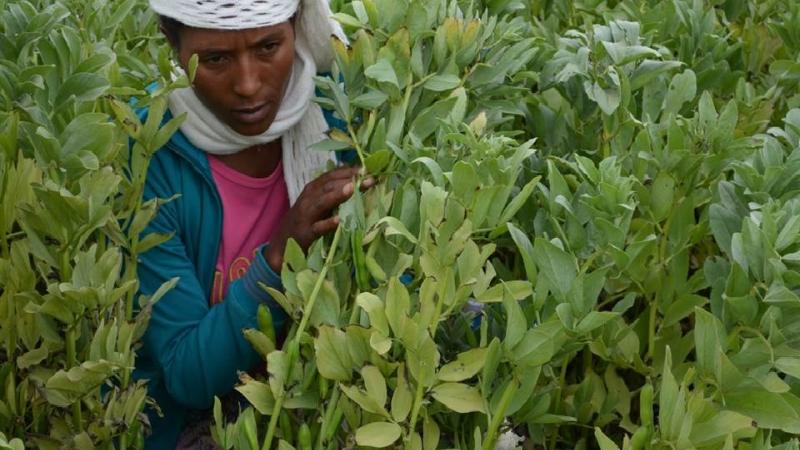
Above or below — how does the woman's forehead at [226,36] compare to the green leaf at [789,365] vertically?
above

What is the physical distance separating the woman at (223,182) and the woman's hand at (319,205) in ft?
0.16

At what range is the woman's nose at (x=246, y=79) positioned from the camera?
6.53 ft

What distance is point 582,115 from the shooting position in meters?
2.08

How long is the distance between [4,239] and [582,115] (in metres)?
0.97

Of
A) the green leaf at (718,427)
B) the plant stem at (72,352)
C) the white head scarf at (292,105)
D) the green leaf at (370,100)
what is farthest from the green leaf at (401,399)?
the white head scarf at (292,105)

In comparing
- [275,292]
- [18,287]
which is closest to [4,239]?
[18,287]

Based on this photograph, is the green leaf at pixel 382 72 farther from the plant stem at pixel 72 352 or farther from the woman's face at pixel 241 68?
the plant stem at pixel 72 352

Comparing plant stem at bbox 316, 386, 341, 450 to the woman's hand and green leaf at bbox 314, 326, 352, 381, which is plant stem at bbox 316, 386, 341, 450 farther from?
the woman's hand

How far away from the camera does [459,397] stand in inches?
54.8

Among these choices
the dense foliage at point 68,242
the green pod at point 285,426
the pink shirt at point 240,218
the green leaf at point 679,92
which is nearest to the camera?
the green pod at point 285,426

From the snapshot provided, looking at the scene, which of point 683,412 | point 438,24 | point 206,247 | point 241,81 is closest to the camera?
point 683,412

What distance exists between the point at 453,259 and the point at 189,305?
796 mm

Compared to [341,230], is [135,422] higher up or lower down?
lower down

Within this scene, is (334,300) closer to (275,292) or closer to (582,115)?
(275,292)
